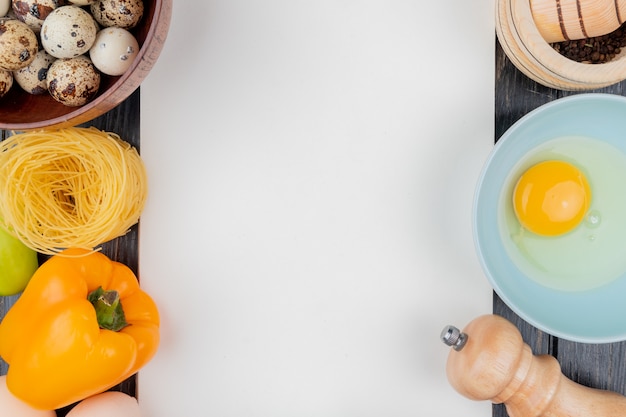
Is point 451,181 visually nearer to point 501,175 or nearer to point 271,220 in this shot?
point 501,175

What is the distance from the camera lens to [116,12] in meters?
0.66

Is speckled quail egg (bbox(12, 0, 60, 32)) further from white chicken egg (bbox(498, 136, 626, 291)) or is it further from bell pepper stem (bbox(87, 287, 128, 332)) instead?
white chicken egg (bbox(498, 136, 626, 291))

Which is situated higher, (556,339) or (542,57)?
(542,57)

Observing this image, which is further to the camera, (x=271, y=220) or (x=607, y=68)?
(x=271, y=220)

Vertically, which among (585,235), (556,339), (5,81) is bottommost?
(556,339)

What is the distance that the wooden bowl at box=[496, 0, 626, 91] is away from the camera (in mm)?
635

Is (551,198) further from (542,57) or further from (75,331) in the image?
(75,331)

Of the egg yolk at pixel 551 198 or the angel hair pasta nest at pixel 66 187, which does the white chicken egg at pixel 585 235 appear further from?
the angel hair pasta nest at pixel 66 187

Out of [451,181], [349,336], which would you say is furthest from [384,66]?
[349,336]

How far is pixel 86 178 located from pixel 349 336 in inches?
13.8

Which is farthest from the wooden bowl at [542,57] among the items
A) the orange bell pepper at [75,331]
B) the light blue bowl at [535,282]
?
the orange bell pepper at [75,331]

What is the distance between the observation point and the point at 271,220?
0.78 m

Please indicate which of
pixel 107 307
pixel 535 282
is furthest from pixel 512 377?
pixel 107 307

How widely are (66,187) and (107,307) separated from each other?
0.14m
